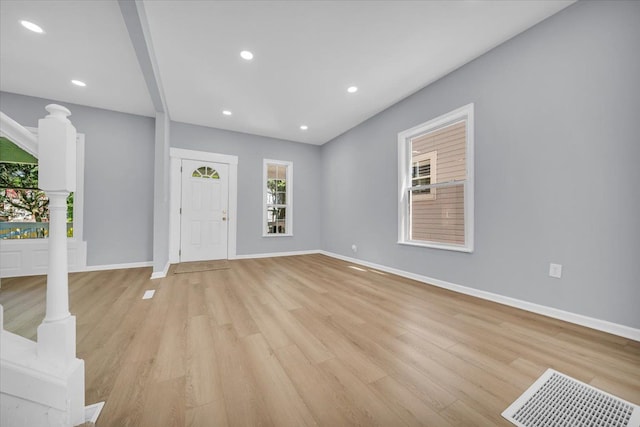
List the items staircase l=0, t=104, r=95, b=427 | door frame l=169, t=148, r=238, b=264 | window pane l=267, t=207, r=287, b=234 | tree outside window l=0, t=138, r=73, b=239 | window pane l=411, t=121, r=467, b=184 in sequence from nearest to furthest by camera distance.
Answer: staircase l=0, t=104, r=95, b=427 → window pane l=411, t=121, r=467, b=184 → tree outside window l=0, t=138, r=73, b=239 → door frame l=169, t=148, r=238, b=264 → window pane l=267, t=207, r=287, b=234

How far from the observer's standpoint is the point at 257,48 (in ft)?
8.65

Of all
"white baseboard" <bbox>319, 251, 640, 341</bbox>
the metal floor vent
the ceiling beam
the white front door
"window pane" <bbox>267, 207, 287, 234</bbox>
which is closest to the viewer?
the metal floor vent

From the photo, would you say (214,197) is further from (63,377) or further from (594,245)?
(594,245)

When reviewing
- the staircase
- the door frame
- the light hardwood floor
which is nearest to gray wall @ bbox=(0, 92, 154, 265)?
the door frame

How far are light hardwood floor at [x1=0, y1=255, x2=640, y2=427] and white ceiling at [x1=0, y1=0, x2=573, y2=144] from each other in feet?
9.08

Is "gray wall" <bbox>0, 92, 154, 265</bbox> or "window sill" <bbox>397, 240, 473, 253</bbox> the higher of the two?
"gray wall" <bbox>0, 92, 154, 265</bbox>

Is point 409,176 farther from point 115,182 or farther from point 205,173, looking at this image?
point 115,182

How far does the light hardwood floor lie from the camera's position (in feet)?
3.76

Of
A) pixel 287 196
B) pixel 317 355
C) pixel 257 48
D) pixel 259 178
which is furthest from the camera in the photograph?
pixel 287 196

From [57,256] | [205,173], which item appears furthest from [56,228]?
[205,173]

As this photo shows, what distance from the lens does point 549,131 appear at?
7.21ft

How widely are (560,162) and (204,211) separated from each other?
17.1ft

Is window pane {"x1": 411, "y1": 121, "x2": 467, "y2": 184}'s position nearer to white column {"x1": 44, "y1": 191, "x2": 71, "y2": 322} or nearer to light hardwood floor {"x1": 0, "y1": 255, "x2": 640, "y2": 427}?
light hardwood floor {"x1": 0, "y1": 255, "x2": 640, "y2": 427}

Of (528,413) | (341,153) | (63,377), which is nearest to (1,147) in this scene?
(63,377)
